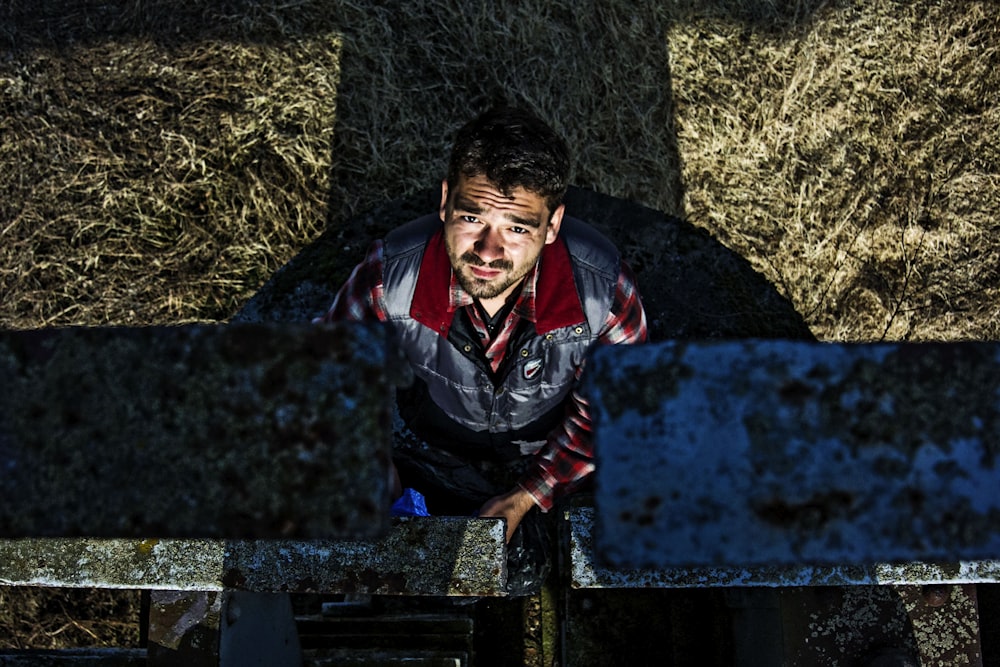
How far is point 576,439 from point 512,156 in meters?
0.99

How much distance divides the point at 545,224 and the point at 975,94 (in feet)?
10.2

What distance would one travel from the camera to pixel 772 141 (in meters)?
4.09

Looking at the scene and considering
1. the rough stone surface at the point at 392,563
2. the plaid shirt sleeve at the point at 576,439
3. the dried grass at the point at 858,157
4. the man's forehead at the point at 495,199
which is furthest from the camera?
the dried grass at the point at 858,157

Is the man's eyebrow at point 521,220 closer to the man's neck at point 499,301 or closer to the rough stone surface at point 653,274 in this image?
the man's neck at point 499,301

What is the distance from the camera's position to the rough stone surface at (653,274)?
383cm

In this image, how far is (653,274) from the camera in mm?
3904

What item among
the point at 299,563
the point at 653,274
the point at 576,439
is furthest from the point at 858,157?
the point at 299,563

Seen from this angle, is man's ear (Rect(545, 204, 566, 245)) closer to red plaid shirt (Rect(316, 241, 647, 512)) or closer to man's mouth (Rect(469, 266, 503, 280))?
red plaid shirt (Rect(316, 241, 647, 512))

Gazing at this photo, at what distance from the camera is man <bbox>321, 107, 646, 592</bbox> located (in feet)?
8.10

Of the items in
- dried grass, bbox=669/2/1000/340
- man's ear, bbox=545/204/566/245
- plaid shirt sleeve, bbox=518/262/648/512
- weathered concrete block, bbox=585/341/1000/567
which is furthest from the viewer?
dried grass, bbox=669/2/1000/340

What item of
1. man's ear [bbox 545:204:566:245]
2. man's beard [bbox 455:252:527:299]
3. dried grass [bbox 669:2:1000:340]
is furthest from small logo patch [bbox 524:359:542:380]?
dried grass [bbox 669:2:1000:340]

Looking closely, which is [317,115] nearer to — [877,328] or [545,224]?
[545,224]

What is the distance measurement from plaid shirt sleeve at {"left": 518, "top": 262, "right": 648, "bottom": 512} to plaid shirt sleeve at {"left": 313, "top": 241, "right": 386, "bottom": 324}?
73cm

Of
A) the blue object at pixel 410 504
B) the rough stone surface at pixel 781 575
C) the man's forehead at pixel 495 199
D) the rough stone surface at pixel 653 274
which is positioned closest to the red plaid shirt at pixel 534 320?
the man's forehead at pixel 495 199
